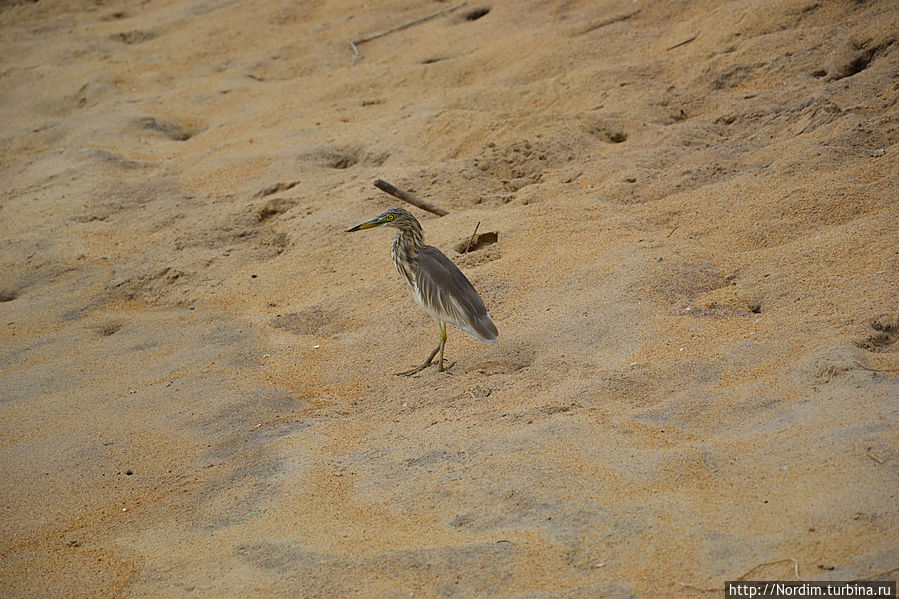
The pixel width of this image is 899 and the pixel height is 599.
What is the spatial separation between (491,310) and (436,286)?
542mm

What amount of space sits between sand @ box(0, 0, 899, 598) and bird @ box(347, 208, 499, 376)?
0.72 ft

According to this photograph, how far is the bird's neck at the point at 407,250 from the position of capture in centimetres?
449

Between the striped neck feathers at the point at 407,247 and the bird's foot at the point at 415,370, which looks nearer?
the bird's foot at the point at 415,370

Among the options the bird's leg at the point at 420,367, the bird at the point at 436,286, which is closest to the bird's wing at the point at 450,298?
the bird at the point at 436,286

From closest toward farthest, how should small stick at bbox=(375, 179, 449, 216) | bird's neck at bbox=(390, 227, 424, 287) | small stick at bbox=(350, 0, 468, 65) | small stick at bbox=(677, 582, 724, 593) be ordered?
1. small stick at bbox=(677, 582, 724, 593)
2. bird's neck at bbox=(390, 227, 424, 287)
3. small stick at bbox=(375, 179, 449, 216)
4. small stick at bbox=(350, 0, 468, 65)

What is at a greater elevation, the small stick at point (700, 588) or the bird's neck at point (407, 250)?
the bird's neck at point (407, 250)

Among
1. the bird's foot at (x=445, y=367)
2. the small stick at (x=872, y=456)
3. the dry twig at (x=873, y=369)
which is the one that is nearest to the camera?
the small stick at (x=872, y=456)

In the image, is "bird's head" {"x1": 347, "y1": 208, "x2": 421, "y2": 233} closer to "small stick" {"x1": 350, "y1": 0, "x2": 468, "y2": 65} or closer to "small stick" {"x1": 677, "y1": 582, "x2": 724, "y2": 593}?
"small stick" {"x1": 677, "y1": 582, "x2": 724, "y2": 593}

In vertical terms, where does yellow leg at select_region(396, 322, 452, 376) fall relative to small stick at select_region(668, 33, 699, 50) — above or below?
below

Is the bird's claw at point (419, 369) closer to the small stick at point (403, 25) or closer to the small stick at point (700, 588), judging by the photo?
the small stick at point (700, 588)

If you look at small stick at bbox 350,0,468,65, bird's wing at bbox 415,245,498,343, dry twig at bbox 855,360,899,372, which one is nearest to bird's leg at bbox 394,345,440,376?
bird's wing at bbox 415,245,498,343

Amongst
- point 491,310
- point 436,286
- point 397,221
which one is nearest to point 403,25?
point 397,221

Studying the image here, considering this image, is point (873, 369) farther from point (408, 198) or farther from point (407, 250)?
point (408, 198)

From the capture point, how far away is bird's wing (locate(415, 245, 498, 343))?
13.4 feet
